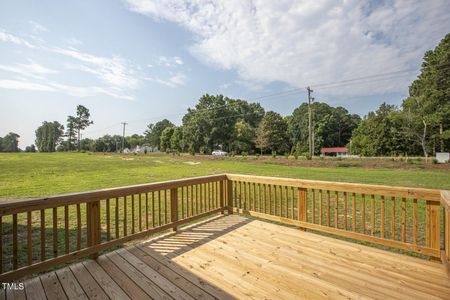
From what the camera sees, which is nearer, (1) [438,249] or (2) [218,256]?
(1) [438,249]

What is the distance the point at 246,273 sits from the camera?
2.46 meters

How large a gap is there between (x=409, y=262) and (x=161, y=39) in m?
8.74

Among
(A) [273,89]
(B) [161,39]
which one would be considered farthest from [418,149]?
(B) [161,39]

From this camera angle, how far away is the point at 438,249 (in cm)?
259

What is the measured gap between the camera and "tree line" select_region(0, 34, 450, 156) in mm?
21922

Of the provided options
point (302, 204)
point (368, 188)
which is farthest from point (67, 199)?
point (368, 188)

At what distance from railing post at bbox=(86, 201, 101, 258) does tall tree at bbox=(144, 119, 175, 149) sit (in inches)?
2544

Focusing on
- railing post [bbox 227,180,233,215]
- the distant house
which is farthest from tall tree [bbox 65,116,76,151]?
railing post [bbox 227,180,233,215]

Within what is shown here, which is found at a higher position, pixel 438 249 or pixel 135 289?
pixel 438 249

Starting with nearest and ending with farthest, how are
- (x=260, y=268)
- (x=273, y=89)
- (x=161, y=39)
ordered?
(x=260, y=268) < (x=161, y=39) < (x=273, y=89)

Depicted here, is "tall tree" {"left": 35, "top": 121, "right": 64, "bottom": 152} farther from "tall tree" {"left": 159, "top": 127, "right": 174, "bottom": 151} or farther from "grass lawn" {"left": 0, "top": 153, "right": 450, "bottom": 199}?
"grass lawn" {"left": 0, "top": 153, "right": 450, "bottom": 199}

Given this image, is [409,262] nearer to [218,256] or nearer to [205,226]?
[218,256]

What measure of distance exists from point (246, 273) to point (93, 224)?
6.42 feet

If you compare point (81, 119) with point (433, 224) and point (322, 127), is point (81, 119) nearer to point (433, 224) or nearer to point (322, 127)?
point (322, 127)
